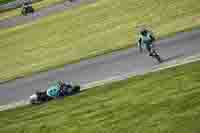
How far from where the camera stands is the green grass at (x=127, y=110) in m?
17.7

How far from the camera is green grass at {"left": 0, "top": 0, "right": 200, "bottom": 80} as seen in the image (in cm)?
3083

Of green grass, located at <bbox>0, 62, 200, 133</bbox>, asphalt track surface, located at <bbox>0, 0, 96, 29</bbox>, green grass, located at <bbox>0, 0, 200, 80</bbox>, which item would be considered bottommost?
green grass, located at <bbox>0, 62, 200, 133</bbox>

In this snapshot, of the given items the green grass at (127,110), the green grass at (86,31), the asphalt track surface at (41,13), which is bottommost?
the green grass at (127,110)

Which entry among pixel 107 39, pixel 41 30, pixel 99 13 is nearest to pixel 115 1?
pixel 99 13

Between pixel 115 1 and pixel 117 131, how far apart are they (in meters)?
25.1

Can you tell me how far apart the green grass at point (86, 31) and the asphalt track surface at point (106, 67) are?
1.33m

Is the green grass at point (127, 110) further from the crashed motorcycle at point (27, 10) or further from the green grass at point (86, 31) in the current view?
the crashed motorcycle at point (27, 10)

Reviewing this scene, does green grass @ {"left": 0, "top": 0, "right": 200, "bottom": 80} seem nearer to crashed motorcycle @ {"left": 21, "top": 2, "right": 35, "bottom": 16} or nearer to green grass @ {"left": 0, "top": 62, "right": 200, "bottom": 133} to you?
crashed motorcycle @ {"left": 21, "top": 2, "right": 35, "bottom": 16}

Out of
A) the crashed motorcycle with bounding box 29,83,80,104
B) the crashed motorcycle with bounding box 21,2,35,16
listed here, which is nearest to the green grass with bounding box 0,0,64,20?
the crashed motorcycle with bounding box 21,2,35,16

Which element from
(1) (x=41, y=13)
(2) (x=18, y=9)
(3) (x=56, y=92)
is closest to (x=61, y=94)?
(3) (x=56, y=92)

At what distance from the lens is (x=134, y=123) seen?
18.3 meters

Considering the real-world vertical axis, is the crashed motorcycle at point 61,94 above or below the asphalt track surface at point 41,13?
below

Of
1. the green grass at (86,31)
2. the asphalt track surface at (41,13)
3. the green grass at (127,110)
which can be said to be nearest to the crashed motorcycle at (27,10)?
the asphalt track surface at (41,13)

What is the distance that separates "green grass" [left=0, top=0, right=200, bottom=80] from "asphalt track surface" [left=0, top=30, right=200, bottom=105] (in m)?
1.33
